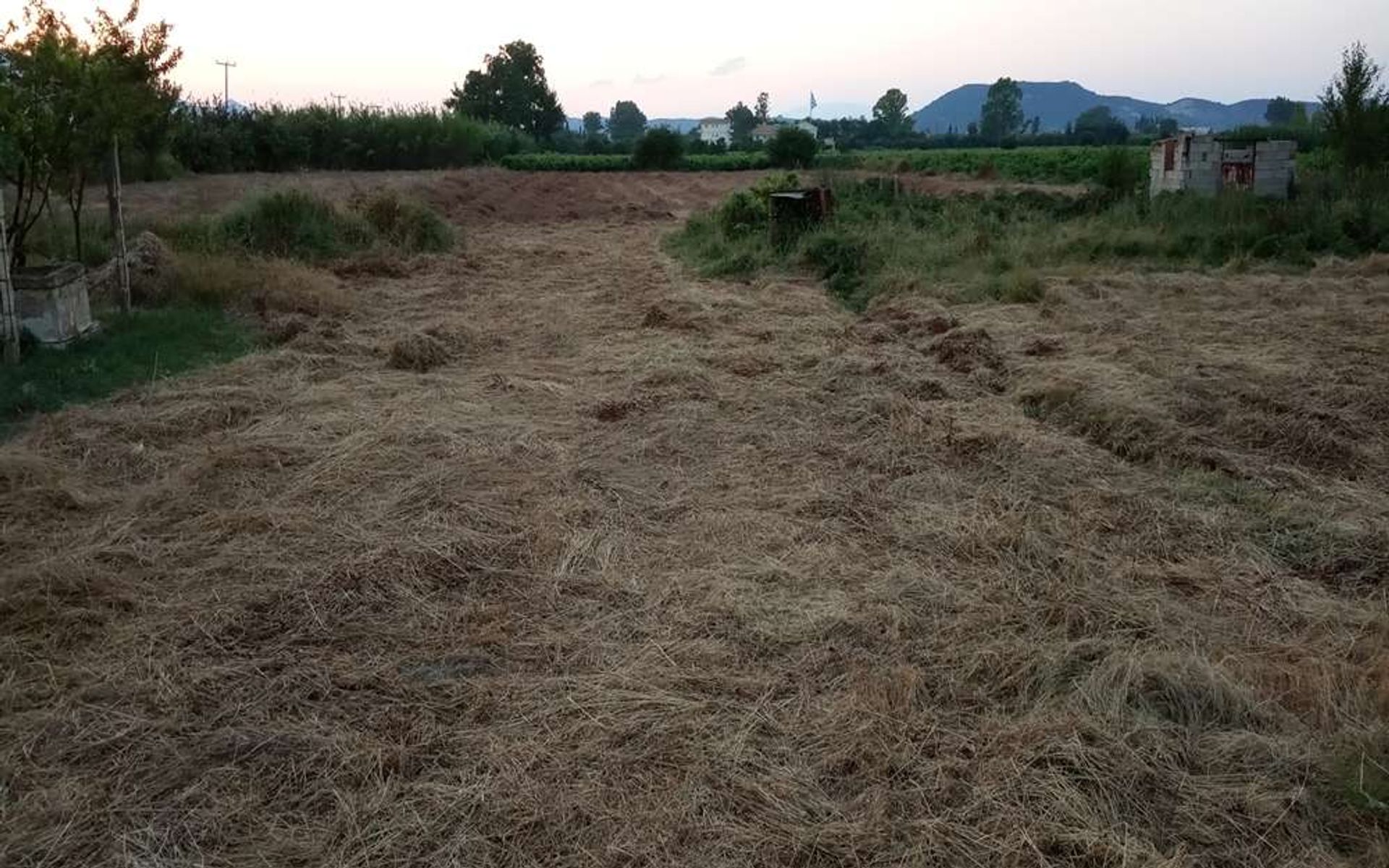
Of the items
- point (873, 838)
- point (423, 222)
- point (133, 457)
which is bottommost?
point (873, 838)

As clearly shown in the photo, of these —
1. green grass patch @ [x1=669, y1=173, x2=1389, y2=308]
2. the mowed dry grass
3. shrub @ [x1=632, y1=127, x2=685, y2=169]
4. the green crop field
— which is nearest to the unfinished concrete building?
green grass patch @ [x1=669, y1=173, x2=1389, y2=308]

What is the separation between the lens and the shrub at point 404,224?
15.3 metres

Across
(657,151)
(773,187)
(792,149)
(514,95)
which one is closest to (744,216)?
(773,187)

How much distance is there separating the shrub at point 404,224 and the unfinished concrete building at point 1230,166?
484 inches

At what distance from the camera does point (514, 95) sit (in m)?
68.7

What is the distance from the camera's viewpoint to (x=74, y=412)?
6605 millimetres

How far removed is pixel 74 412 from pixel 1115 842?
21.8ft

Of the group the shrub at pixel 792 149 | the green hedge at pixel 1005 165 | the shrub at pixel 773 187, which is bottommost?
the shrub at pixel 773 187

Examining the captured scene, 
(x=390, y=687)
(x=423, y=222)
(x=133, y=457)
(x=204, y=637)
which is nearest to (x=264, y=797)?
(x=390, y=687)

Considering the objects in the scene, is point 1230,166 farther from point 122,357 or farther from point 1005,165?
point 1005,165

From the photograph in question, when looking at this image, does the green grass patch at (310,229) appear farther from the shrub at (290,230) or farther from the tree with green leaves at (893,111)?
the tree with green leaves at (893,111)

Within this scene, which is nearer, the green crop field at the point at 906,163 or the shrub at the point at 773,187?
the shrub at the point at 773,187

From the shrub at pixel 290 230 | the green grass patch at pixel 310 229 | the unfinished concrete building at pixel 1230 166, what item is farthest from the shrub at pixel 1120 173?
the shrub at pixel 290 230

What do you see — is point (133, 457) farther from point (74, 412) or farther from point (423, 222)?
point (423, 222)
